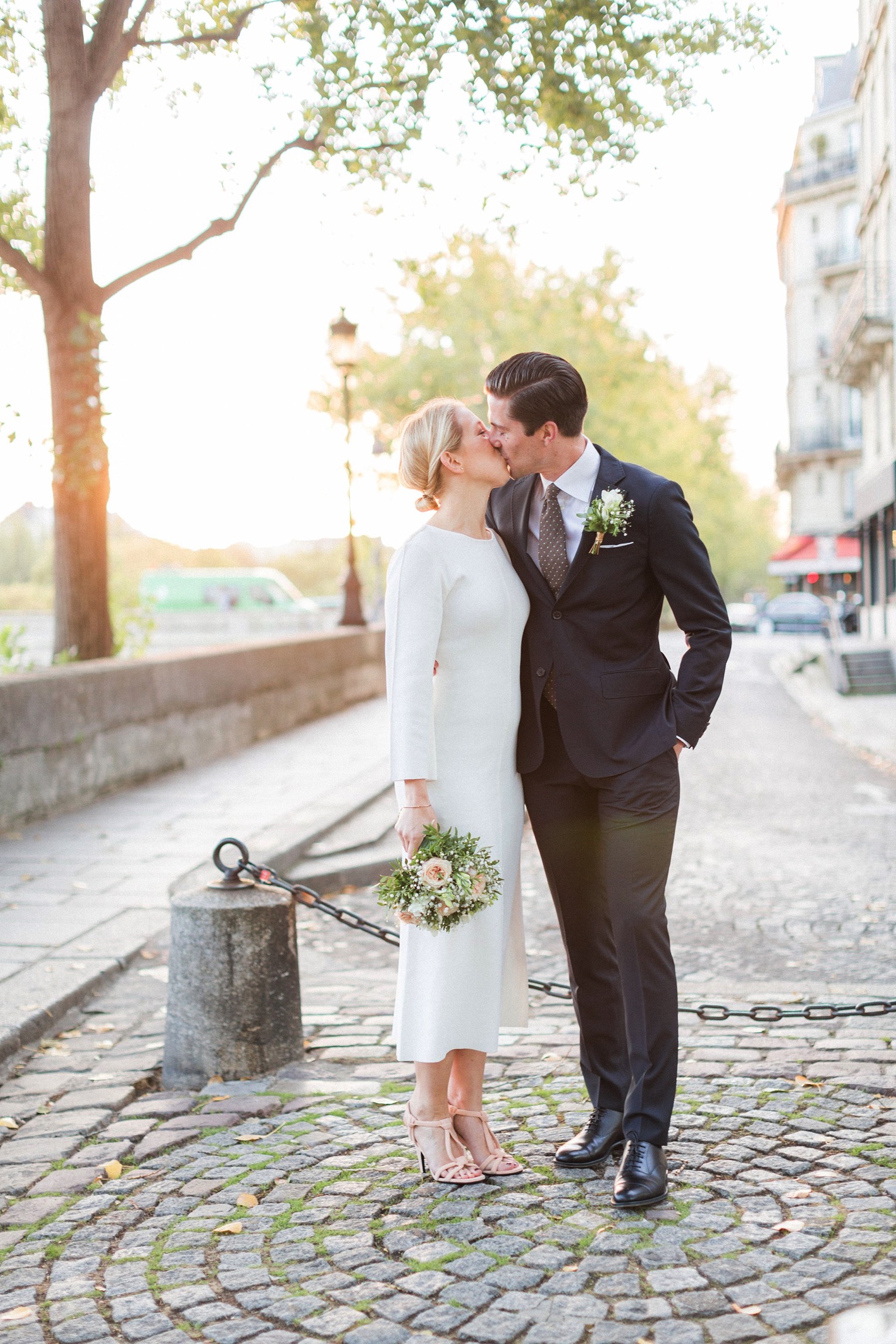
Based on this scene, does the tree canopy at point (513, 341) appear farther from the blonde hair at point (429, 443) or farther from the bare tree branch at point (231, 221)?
the blonde hair at point (429, 443)

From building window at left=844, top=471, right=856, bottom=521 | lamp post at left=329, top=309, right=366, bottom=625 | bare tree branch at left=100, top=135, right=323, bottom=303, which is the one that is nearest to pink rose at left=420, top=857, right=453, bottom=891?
bare tree branch at left=100, top=135, right=323, bottom=303

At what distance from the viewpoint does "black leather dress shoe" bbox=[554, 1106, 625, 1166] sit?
361 cm

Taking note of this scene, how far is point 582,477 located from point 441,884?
1133 mm

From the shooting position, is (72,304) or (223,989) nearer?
(223,989)

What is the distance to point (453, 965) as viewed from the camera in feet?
11.7

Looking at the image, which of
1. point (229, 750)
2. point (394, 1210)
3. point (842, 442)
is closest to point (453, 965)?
point (394, 1210)

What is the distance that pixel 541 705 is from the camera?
11.9ft

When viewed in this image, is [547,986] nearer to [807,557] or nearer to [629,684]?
[629,684]

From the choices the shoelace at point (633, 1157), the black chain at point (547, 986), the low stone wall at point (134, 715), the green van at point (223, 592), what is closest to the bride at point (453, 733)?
the shoelace at point (633, 1157)

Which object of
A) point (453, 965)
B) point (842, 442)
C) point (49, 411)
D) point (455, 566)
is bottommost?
point (453, 965)

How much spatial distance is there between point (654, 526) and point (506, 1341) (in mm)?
1933

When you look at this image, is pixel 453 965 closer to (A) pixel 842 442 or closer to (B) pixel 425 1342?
(B) pixel 425 1342

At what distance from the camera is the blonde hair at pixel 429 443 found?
3525mm

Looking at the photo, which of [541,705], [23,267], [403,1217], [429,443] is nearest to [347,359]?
[23,267]
